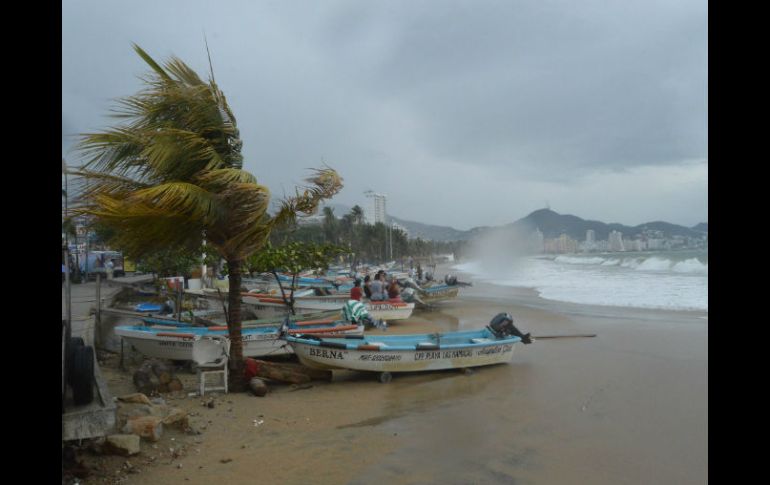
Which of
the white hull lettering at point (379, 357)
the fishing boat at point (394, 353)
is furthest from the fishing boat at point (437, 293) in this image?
the white hull lettering at point (379, 357)

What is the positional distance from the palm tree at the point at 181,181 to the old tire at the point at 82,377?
2.32m

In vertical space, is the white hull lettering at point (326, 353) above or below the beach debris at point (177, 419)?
above

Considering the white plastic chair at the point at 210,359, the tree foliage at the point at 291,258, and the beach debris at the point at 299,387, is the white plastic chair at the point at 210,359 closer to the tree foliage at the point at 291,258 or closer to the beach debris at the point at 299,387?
the beach debris at the point at 299,387

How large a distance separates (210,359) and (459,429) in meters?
4.76

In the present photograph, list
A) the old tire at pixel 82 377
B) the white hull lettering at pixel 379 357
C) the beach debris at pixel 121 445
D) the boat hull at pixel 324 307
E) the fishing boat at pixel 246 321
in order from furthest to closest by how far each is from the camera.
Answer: the boat hull at pixel 324 307
the fishing boat at pixel 246 321
the white hull lettering at pixel 379 357
the beach debris at pixel 121 445
the old tire at pixel 82 377

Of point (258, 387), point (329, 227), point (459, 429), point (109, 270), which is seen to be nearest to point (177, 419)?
point (258, 387)

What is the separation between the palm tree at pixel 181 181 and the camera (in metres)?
6.86

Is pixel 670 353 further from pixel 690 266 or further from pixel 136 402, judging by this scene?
pixel 690 266

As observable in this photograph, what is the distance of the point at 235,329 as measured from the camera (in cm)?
885

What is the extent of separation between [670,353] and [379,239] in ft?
268

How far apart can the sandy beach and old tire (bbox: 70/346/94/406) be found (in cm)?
104

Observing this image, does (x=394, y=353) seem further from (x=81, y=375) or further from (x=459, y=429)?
(x=81, y=375)

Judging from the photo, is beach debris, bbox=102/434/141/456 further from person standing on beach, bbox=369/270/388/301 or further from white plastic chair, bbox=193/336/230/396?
person standing on beach, bbox=369/270/388/301

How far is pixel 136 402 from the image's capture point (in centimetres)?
748
